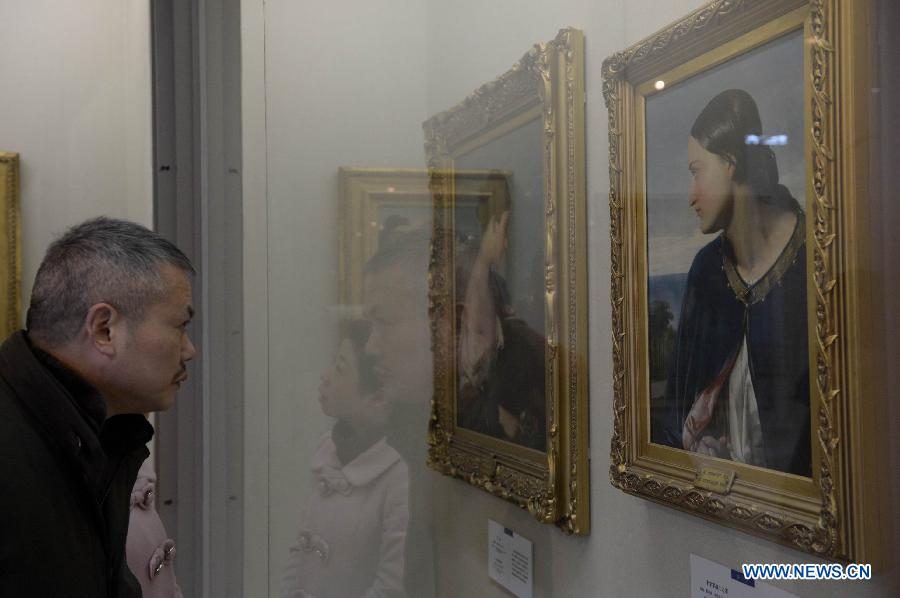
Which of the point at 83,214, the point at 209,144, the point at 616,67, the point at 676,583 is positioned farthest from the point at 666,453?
the point at 83,214

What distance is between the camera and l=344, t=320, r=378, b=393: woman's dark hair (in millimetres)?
2523

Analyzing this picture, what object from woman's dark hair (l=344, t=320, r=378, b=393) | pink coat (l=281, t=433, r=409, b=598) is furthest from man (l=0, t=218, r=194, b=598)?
pink coat (l=281, t=433, r=409, b=598)

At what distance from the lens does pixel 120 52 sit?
3.63 metres

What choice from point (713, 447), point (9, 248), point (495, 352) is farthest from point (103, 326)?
point (9, 248)

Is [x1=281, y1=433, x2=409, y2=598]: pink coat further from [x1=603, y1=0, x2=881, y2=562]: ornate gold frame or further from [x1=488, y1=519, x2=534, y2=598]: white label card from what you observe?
[x1=603, y1=0, x2=881, y2=562]: ornate gold frame

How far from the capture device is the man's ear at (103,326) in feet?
6.61

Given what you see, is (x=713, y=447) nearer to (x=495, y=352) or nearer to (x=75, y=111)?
(x=495, y=352)

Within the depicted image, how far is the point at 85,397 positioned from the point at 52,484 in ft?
0.63

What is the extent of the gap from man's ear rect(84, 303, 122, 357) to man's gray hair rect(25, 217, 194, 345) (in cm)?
1

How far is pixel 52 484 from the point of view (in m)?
1.77

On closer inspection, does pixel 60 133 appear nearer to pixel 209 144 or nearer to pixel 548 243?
pixel 209 144

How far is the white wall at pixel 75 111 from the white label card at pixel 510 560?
77.8 inches

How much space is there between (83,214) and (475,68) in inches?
76.3

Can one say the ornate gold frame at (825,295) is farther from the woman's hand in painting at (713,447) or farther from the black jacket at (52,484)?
the black jacket at (52,484)
